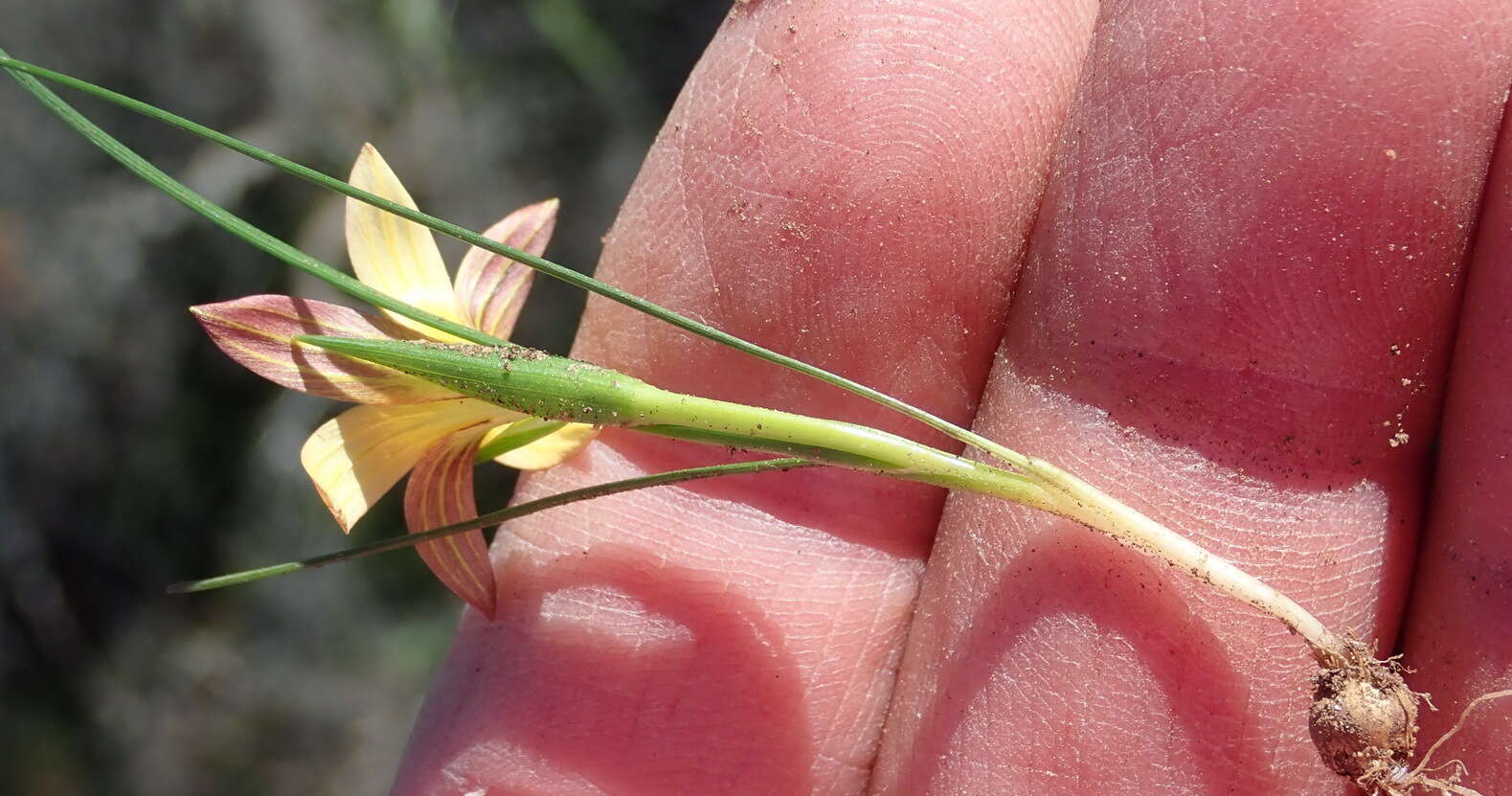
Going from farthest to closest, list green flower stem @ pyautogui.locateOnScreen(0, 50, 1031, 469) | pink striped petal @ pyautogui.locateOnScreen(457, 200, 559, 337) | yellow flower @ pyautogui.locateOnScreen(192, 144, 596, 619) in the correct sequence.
Result: 1. pink striped petal @ pyautogui.locateOnScreen(457, 200, 559, 337)
2. yellow flower @ pyautogui.locateOnScreen(192, 144, 596, 619)
3. green flower stem @ pyautogui.locateOnScreen(0, 50, 1031, 469)

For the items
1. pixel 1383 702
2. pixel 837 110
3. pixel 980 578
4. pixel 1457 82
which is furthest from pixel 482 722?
pixel 1457 82

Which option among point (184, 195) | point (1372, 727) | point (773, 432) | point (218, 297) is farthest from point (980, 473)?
point (218, 297)

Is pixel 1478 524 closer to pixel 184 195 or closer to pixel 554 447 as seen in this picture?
pixel 554 447

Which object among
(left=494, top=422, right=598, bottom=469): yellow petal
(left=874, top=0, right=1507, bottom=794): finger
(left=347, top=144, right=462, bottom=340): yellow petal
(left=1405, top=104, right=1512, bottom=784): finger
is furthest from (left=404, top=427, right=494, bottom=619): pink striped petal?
(left=1405, top=104, right=1512, bottom=784): finger

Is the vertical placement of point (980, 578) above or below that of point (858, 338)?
below

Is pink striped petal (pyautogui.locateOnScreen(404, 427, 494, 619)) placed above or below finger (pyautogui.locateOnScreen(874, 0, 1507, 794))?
below

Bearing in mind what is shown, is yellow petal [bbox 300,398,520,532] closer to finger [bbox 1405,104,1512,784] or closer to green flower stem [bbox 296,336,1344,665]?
green flower stem [bbox 296,336,1344,665]

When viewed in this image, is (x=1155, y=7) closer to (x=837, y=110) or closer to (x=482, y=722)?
(x=837, y=110)
